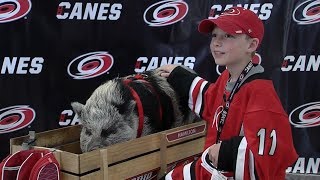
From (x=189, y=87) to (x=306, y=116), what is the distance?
1743 millimetres

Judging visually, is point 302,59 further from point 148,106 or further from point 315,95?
point 148,106

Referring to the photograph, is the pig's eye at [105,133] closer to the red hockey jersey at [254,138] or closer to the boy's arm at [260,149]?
the red hockey jersey at [254,138]

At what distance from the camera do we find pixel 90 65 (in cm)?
402

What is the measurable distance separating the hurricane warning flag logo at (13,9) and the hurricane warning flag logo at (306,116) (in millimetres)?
2657

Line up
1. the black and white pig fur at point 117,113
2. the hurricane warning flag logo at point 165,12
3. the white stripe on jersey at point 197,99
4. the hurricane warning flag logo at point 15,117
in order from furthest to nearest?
the hurricane warning flag logo at point 165,12 < the hurricane warning flag logo at point 15,117 < the white stripe on jersey at point 197,99 < the black and white pig fur at point 117,113

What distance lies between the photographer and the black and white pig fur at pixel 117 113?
2598mm

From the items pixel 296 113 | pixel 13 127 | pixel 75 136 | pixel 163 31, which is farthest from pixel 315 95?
pixel 13 127

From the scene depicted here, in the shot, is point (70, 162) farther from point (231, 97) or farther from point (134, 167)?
point (231, 97)

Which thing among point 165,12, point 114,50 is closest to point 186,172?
point 114,50

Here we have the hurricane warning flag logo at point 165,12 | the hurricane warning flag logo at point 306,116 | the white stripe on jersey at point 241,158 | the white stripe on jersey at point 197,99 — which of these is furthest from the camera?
the hurricane warning flag logo at point 306,116

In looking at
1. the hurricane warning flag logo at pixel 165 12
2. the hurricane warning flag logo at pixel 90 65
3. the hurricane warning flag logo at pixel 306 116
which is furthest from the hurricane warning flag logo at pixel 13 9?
the hurricane warning flag logo at pixel 306 116

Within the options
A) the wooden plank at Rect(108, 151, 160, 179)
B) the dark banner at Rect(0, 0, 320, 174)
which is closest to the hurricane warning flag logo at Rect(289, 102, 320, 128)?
the dark banner at Rect(0, 0, 320, 174)

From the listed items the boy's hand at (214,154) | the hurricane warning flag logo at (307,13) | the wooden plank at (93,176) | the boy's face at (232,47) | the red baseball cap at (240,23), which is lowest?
the wooden plank at (93,176)

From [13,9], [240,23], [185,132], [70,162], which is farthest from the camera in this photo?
[13,9]
